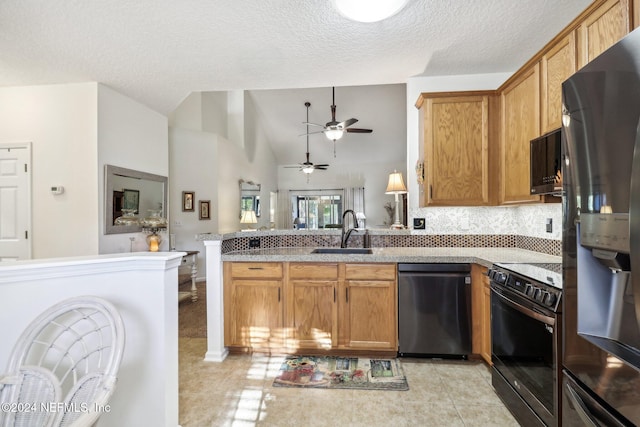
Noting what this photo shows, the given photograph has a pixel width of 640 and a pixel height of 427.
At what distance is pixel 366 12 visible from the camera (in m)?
1.94

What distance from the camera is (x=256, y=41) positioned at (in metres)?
2.45

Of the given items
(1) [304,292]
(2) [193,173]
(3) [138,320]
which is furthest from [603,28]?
(2) [193,173]

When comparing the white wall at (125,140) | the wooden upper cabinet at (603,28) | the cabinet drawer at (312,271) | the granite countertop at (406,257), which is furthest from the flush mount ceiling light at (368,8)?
the white wall at (125,140)

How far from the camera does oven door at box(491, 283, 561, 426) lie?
1430 mm

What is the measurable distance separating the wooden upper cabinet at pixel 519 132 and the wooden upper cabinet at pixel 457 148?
0.45ft

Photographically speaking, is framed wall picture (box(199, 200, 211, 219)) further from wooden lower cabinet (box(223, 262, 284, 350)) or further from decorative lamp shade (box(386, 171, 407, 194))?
decorative lamp shade (box(386, 171, 407, 194))

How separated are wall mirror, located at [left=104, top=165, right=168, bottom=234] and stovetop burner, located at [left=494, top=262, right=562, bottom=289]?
12.0ft

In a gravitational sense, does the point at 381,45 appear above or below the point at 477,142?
above

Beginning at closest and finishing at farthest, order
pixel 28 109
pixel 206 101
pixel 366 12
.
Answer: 1. pixel 366 12
2. pixel 28 109
3. pixel 206 101

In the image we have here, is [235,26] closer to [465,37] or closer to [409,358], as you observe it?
[465,37]

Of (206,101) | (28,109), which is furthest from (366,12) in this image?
(206,101)

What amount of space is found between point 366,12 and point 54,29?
2.27 m

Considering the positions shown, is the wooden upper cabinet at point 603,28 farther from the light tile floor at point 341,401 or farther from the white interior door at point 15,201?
the white interior door at point 15,201

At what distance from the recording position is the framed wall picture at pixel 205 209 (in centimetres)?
557
